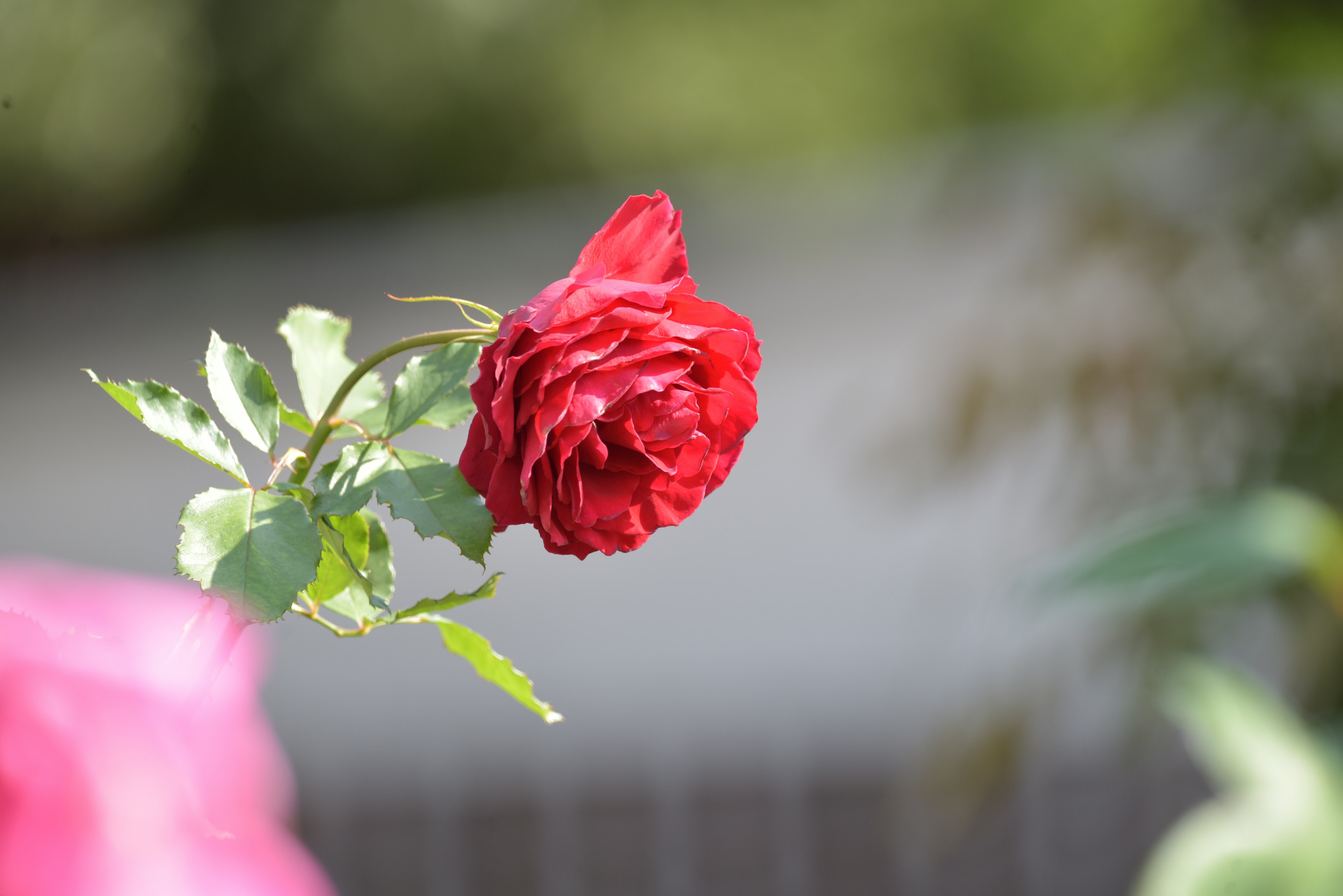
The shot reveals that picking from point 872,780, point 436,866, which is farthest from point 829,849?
point 436,866

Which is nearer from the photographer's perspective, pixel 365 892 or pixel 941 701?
pixel 941 701

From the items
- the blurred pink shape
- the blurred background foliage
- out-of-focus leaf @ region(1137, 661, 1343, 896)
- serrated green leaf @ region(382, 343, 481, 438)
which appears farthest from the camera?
the blurred background foliage

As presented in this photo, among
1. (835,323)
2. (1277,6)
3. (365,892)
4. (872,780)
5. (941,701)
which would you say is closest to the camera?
(1277,6)

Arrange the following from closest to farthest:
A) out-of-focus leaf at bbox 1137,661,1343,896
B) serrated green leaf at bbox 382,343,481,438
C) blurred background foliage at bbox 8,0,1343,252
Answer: serrated green leaf at bbox 382,343,481,438, out-of-focus leaf at bbox 1137,661,1343,896, blurred background foliage at bbox 8,0,1343,252

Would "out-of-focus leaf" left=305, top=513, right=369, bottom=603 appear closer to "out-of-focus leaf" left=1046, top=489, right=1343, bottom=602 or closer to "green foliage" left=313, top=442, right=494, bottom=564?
"green foliage" left=313, top=442, right=494, bottom=564

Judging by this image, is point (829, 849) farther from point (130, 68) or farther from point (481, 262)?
point (130, 68)

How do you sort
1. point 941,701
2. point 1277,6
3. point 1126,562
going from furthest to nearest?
point 941,701
point 1277,6
point 1126,562

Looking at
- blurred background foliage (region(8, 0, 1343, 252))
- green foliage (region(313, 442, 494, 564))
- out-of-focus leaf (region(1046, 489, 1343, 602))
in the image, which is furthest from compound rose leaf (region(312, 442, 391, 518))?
blurred background foliage (region(8, 0, 1343, 252))

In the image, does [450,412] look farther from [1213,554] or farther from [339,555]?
[1213,554]
